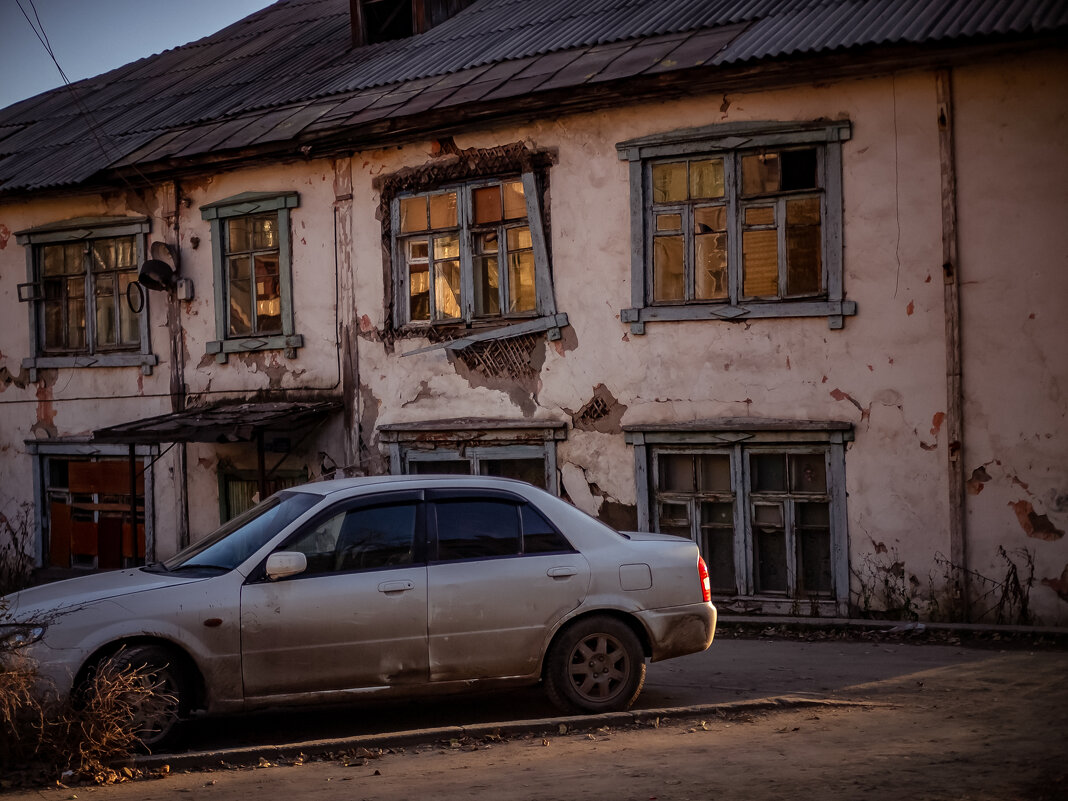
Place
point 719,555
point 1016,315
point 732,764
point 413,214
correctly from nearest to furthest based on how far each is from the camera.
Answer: point 732,764 < point 1016,315 < point 719,555 < point 413,214

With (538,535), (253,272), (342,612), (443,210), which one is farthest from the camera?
(253,272)

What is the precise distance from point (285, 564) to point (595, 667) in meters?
2.02

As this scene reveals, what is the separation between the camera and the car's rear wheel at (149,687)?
21.9 feet

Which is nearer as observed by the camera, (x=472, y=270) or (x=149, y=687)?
(x=149, y=687)

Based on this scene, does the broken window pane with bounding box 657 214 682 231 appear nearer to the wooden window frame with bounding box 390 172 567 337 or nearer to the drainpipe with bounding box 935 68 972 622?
the wooden window frame with bounding box 390 172 567 337

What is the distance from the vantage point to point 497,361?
1336 cm

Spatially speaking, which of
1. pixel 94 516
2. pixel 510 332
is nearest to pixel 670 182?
pixel 510 332

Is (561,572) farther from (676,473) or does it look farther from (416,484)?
(676,473)

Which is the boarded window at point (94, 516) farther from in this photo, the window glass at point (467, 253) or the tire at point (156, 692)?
the tire at point (156, 692)

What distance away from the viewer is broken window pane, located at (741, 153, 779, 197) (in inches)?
466

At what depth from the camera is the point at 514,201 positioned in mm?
13297

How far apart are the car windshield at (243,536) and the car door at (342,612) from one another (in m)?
0.25

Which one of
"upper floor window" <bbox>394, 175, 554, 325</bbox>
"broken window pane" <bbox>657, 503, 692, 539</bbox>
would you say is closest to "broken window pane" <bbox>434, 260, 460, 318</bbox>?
"upper floor window" <bbox>394, 175, 554, 325</bbox>

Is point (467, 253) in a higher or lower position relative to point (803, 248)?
higher
